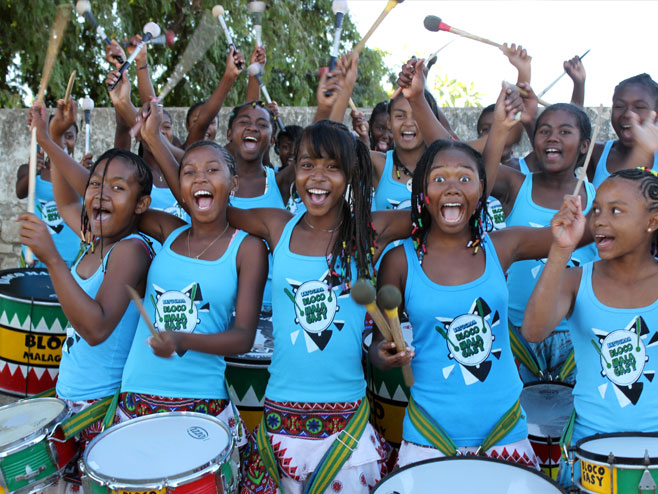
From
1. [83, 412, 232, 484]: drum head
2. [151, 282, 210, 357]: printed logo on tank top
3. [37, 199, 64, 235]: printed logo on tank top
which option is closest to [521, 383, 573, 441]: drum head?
[83, 412, 232, 484]: drum head

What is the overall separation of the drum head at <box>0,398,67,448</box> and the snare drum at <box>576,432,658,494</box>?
1744 mm

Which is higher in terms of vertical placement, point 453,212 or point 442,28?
point 442,28

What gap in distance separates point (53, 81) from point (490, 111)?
501 cm

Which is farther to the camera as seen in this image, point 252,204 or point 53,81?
point 53,81

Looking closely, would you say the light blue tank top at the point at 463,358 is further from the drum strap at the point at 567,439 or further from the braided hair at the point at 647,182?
the braided hair at the point at 647,182

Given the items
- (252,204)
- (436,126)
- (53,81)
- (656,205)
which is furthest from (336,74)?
(53,81)

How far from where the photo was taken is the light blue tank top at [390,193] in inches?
131

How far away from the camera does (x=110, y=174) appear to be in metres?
2.65

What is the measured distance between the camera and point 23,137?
255 inches

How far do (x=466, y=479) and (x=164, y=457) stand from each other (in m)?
0.91

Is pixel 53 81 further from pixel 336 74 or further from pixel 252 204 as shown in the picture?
pixel 336 74

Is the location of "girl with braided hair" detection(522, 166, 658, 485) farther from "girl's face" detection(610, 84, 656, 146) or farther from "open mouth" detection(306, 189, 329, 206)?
"girl's face" detection(610, 84, 656, 146)

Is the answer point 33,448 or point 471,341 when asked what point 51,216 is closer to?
point 33,448

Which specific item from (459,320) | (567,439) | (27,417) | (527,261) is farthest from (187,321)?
(527,261)
